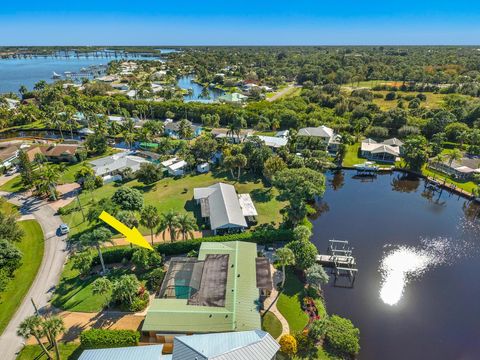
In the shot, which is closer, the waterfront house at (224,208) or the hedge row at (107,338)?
the hedge row at (107,338)

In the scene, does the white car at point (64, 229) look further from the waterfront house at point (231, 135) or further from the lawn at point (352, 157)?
the lawn at point (352, 157)

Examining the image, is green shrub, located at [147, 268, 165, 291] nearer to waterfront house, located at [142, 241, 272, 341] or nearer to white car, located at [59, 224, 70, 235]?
waterfront house, located at [142, 241, 272, 341]

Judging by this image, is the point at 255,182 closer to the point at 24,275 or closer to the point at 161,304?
the point at 161,304

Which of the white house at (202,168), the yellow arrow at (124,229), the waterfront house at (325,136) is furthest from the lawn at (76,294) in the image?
the waterfront house at (325,136)

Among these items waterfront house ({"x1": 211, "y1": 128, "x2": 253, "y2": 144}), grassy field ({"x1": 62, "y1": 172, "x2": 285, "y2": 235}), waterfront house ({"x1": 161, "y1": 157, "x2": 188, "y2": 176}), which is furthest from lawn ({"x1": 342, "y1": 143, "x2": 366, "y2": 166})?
waterfront house ({"x1": 161, "y1": 157, "x2": 188, "y2": 176})

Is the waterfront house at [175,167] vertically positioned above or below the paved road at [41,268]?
above

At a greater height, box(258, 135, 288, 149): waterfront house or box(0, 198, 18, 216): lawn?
box(258, 135, 288, 149): waterfront house

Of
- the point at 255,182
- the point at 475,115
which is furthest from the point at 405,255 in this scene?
the point at 475,115
